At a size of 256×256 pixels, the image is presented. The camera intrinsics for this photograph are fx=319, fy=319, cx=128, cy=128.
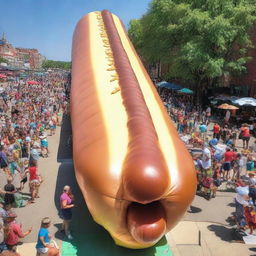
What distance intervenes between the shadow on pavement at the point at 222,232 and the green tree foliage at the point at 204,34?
612 inches

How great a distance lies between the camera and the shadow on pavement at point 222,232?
6.81 metres

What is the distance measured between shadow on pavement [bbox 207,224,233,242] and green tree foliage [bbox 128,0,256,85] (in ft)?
51.0

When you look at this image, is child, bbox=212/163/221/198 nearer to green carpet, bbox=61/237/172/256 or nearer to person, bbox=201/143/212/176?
person, bbox=201/143/212/176

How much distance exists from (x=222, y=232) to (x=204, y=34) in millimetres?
17571

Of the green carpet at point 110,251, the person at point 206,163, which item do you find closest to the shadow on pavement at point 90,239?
the green carpet at point 110,251

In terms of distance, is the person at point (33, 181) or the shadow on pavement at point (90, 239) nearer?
the shadow on pavement at point (90, 239)

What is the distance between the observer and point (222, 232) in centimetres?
707

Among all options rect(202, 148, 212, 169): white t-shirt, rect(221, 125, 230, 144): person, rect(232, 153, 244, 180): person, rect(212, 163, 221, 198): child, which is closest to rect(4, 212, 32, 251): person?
rect(202, 148, 212, 169): white t-shirt

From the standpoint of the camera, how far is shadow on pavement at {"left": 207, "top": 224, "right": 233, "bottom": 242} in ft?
22.4

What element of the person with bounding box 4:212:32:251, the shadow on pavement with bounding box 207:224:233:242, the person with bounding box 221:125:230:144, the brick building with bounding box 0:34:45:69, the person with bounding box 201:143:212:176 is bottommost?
the shadow on pavement with bounding box 207:224:233:242

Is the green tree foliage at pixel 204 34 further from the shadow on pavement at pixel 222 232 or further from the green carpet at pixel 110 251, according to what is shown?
the green carpet at pixel 110 251

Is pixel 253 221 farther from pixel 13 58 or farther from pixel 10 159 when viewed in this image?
pixel 13 58

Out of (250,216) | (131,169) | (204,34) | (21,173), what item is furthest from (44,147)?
(204,34)

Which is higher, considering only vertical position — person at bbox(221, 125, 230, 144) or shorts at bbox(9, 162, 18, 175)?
person at bbox(221, 125, 230, 144)
